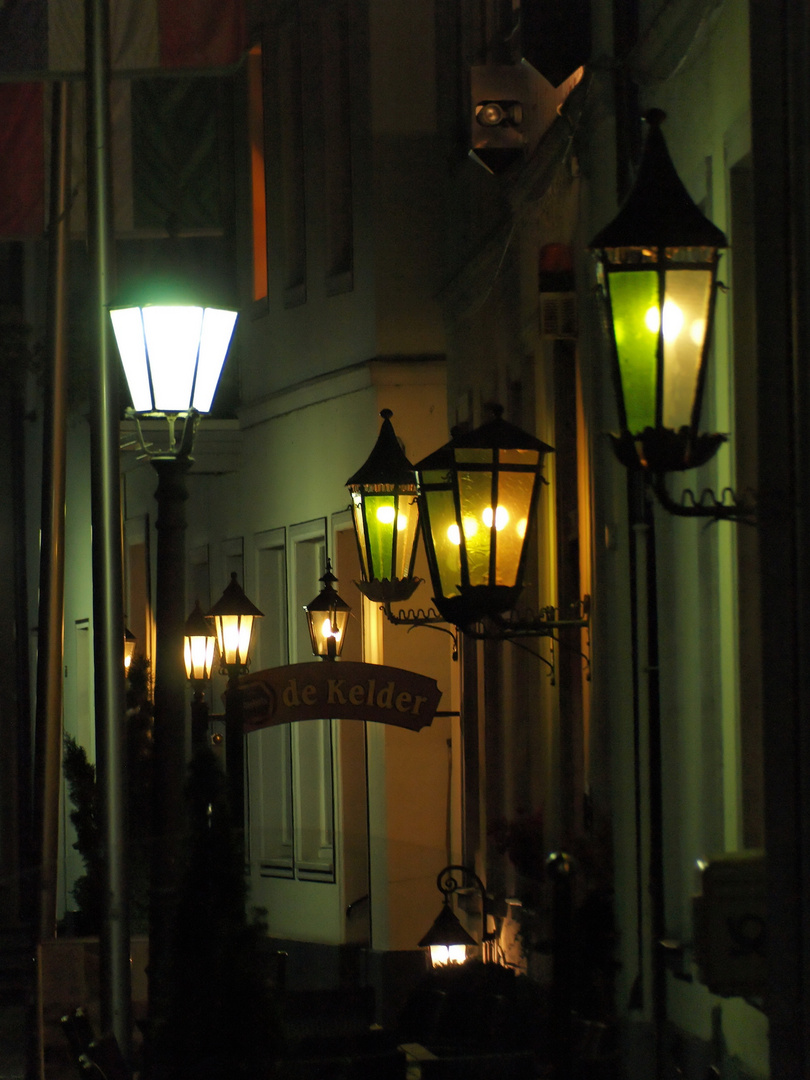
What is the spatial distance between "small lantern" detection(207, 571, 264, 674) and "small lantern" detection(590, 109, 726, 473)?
9.39 meters

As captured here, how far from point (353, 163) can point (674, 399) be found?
11430 millimetres

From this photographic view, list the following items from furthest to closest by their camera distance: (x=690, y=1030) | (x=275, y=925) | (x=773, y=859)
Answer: (x=275, y=925)
(x=690, y=1030)
(x=773, y=859)

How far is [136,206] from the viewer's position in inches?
438

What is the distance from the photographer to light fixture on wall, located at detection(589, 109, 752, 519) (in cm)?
470

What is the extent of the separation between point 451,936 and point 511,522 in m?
4.53

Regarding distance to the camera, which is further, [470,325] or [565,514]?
[470,325]

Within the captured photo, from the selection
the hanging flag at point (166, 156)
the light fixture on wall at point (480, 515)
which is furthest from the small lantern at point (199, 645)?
the light fixture on wall at point (480, 515)

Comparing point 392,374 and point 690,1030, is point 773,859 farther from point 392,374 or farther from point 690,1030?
point 392,374

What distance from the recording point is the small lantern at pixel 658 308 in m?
4.71

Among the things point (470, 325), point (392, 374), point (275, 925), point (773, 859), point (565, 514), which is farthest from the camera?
point (275, 925)

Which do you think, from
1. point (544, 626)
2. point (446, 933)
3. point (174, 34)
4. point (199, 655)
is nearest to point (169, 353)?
point (544, 626)

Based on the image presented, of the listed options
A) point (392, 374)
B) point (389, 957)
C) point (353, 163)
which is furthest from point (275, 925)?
point (353, 163)

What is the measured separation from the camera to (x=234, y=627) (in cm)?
1396

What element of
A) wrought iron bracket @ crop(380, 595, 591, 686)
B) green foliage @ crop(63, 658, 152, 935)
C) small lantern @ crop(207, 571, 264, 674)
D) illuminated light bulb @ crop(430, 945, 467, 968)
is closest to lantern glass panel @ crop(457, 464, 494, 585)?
wrought iron bracket @ crop(380, 595, 591, 686)
